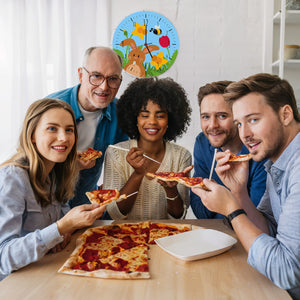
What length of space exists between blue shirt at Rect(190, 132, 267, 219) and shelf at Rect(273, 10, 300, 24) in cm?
209

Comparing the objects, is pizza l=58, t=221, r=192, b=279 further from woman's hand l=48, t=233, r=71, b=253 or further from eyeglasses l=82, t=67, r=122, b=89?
eyeglasses l=82, t=67, r=122, b=89

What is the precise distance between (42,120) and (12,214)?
0.59m

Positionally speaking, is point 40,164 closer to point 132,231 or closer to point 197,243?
point 132,231

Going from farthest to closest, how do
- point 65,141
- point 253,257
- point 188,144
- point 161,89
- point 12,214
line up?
1. point 188,144
2. point 161,89
3. point 65,141
4. point 12,214
5. point 253,257

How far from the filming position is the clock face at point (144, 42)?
4.08 meters

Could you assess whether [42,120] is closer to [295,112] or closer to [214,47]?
[295,112]

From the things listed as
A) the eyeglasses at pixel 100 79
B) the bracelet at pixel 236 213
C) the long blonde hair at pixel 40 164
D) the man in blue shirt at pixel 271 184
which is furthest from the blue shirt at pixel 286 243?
the eyeglasses at pixel 100 79

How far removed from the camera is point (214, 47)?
4.19 m

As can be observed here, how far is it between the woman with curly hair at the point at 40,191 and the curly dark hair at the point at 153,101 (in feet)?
2.88

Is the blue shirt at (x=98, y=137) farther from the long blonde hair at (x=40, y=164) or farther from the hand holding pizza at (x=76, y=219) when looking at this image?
the hand holding pizza at (x=76, y=219)

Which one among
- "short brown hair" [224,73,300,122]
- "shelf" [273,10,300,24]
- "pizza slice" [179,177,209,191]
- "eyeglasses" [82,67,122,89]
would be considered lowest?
"pizza slice" [179,177,209,191]

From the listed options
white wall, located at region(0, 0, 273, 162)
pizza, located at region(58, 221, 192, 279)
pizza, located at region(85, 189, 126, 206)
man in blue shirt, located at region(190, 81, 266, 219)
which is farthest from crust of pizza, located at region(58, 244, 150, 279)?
white wall, located at region(0, 0, 273, 162)

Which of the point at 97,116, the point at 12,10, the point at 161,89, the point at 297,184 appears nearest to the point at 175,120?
the point at 161,89

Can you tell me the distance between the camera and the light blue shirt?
1.48 metres
